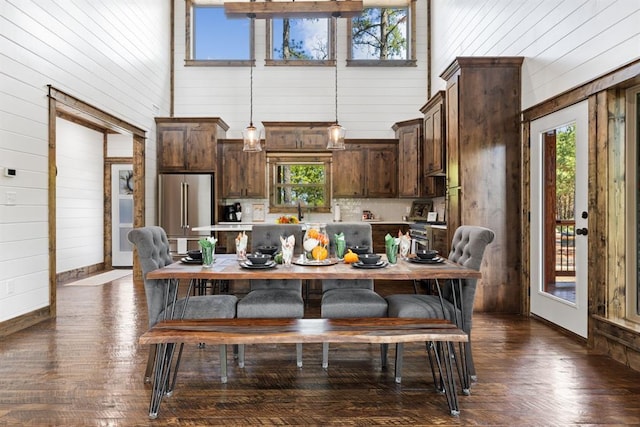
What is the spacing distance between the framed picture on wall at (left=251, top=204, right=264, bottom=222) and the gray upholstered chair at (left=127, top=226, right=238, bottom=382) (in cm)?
443

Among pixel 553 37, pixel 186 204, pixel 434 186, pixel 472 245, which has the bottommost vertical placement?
pixel 472 245

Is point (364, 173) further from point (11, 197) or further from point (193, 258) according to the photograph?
point (11, 197)

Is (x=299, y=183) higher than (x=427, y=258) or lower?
higher

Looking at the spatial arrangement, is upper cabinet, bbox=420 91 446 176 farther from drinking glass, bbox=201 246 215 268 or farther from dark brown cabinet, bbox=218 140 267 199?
drinking glass, bbox=201 246 215 268

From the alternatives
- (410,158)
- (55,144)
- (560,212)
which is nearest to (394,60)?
(410,158)

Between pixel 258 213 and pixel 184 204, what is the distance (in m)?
1.37

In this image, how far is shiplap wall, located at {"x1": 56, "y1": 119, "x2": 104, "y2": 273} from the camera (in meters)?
6.62

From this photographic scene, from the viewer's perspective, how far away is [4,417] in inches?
84.8

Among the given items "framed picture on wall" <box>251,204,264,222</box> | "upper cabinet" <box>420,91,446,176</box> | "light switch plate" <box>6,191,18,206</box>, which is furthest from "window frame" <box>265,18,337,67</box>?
"light switch plate" <box>6,191,18,206</box>

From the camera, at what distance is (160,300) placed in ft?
8.90

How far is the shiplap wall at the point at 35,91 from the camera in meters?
3.60

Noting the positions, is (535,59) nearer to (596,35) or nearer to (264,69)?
(596,35)

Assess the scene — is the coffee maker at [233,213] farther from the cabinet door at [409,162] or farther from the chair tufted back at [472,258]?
the chair tufted back at [472,258]


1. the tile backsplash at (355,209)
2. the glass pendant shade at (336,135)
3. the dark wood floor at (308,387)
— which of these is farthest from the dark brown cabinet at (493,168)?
the tile backsplash at (355,209)
